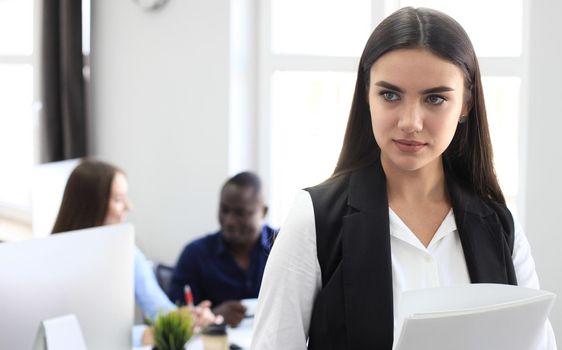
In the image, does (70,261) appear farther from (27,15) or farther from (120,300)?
(27,15)

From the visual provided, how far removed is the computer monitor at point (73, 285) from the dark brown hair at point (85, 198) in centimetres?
79

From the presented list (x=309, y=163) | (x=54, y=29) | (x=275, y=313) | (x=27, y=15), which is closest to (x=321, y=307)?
(x=275, y=313)

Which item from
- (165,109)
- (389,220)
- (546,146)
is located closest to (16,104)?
(165,109)

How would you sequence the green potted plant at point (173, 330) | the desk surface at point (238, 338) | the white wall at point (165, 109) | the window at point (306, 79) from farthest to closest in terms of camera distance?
the white wall at point (165, 109) → the window at point (306, 79) → the desk surface at point (238, 338) → the green potted plant at point (173, 330)

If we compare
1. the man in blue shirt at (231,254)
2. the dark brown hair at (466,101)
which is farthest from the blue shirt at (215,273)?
the dark brown hair at (466,101)

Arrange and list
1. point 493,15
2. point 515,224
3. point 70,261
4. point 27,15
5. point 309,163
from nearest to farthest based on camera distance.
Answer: point 515,224
point 70,261
point 493,15
point 309,163
point 27,15

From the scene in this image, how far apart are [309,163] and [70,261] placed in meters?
2.35

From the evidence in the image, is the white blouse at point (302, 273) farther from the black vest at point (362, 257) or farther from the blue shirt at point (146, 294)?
the blue shirt at point (146, 294)

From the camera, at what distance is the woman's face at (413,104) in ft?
5.05

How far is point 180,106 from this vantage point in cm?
466

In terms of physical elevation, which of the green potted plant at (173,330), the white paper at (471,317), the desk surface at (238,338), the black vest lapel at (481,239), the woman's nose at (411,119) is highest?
the woman's nose at (411,119)

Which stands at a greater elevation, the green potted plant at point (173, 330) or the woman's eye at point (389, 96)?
the woman's eye at point (389, 96)

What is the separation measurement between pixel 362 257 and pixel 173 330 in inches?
49.1

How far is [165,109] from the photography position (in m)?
4.73
